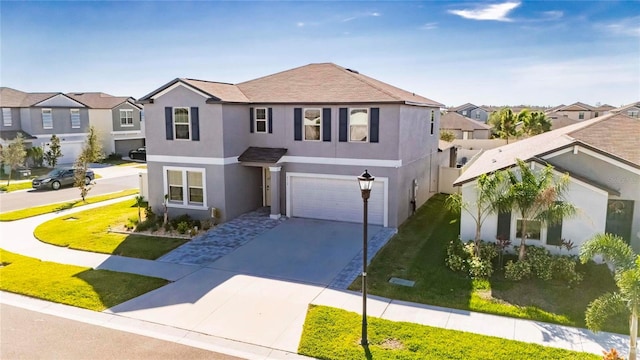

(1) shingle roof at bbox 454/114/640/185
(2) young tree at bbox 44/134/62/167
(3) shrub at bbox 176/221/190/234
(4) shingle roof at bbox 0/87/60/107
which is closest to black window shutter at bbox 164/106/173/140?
(3) shrub at bbox 176/221/190/234

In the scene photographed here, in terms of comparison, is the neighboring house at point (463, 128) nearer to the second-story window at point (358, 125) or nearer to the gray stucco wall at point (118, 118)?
the gray stucco wall at point (118, 118)

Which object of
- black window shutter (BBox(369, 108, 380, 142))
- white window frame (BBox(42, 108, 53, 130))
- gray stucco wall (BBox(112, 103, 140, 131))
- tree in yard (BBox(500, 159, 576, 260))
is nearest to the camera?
tree in yard (BBox(500, 159, 576, 260))

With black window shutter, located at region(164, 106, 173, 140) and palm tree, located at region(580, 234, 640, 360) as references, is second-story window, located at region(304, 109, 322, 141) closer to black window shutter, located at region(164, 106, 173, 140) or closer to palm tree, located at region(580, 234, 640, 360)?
black window shutter, located at region(164, 106, 173, 140)

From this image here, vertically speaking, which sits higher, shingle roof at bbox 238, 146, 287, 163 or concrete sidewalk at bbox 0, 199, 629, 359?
shingle roof at bbox 238, 146, 287, 163

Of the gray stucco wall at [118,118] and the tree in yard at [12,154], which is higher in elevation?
the gray stucco wall at [118,118]

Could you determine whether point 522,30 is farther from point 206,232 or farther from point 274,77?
point 206,232

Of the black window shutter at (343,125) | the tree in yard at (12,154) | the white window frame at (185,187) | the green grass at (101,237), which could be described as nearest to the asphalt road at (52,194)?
the tree in yard at (12,154)

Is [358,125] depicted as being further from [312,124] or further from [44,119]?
[44,119]
